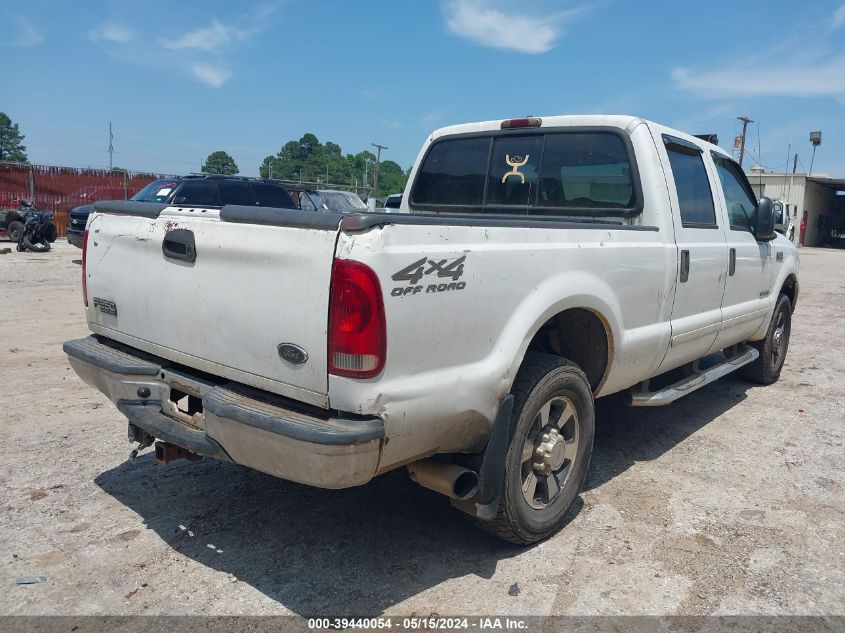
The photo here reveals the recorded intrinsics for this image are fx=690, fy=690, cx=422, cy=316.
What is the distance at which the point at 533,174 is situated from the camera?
15.0 ft

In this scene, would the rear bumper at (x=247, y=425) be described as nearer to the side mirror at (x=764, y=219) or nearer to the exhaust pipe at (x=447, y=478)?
the exhaust pipe at (x=447, y=478)

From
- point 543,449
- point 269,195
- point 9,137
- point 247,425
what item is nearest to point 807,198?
point 269,195

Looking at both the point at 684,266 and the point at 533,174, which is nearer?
the point at 684,266

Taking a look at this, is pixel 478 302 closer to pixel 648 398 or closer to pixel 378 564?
pixel 378 564

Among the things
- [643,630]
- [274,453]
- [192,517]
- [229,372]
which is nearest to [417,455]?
[274,453]

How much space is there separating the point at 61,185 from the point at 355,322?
25363mm

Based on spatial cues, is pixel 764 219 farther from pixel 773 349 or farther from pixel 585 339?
pixel 585 339

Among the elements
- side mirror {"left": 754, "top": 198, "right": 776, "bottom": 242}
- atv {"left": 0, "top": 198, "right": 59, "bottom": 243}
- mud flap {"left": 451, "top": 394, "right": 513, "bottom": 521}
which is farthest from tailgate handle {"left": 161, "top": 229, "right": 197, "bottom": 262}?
atv {"left": 0, "top": 198, "right": 59, "bottom": 243}

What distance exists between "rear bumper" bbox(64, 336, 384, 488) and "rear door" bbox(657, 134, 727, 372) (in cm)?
253

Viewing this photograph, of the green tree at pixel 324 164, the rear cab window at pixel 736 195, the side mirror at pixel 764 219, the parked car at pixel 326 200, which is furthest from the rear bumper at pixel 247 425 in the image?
the green tree at pixel 324 164

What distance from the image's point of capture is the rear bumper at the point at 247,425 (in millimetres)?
2443

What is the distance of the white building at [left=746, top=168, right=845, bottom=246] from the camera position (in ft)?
141

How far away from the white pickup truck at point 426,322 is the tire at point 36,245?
15.6m

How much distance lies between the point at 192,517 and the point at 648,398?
269 centimetres
